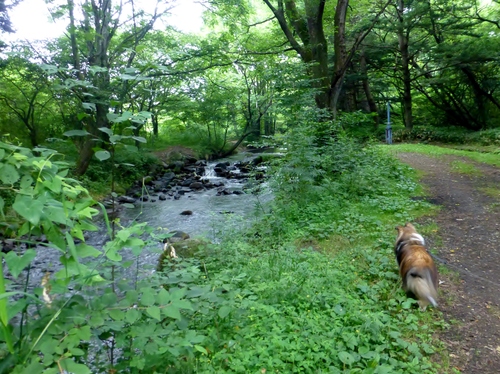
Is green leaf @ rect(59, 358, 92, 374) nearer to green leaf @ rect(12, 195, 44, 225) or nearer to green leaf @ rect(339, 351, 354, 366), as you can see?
green leaf @ rect(12, 195, 44, 225)

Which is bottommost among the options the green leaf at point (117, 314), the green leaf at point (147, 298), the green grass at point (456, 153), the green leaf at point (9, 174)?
the green grass at point (456, 153)

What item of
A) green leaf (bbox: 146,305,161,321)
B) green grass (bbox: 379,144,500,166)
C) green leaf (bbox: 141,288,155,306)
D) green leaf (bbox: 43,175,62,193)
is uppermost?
green leaf (bbox: 43,175,62,193)

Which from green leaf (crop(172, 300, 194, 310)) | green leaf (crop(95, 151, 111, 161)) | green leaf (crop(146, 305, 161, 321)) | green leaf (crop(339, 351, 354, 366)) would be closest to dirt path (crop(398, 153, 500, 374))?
green leaf (crop(339, 351, 354, 366))

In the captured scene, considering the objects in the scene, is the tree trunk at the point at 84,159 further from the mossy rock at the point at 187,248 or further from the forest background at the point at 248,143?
the mossy rock at the point at 187,248

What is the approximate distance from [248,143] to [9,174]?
27.5ft

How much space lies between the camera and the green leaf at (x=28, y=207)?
3.53ft

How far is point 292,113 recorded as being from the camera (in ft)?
27.5

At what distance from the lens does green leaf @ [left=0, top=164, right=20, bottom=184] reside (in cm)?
117

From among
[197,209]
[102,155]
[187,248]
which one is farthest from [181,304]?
[197,209]

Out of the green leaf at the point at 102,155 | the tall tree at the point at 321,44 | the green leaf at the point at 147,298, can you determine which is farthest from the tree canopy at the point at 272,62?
the green leaf at the point at 147,298

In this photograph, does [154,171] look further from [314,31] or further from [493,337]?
[493,337]

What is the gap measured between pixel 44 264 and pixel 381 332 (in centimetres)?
587

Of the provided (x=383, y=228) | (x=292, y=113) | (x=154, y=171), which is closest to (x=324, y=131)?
(x=292, y=113)

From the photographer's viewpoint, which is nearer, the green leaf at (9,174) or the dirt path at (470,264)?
the green leaf at (9,174)
